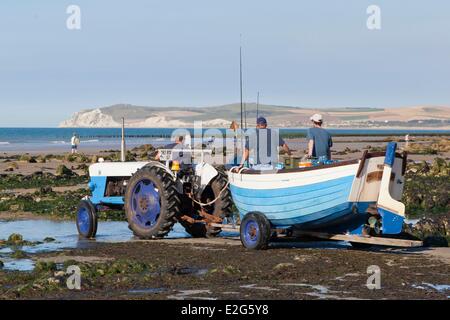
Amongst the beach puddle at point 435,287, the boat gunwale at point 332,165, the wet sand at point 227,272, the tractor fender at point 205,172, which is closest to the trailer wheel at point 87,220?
the wet sand at point 227,272

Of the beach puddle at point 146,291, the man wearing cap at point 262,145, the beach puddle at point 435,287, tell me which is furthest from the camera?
the man wearing cap at point 262,145

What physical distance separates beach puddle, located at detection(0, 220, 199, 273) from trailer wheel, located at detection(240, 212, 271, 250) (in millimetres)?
2121

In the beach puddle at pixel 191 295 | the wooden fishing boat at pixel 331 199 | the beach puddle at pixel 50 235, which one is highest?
the wooden fishing boat at pixel 331 199

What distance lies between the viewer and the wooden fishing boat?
13992mm

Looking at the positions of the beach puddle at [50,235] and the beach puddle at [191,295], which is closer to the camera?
the beach puddle at [191,295]

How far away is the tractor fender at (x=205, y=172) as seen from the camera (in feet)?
56.1

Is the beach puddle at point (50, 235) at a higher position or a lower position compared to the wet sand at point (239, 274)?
lower

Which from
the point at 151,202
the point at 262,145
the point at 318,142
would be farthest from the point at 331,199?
the point at 151,202

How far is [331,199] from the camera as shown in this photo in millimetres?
14078

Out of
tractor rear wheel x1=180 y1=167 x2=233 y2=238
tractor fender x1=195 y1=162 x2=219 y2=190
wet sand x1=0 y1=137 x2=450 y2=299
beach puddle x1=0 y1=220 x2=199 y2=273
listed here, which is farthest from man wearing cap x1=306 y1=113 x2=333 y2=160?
beach puddle x1=0 y1=220 x2=199 y2=273

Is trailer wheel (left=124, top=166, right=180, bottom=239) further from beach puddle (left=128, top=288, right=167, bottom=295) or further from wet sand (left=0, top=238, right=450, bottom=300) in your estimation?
beach puddle (left=128, top=288, right=167, bottom=295)

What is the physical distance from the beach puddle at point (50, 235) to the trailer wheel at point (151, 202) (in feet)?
1.35

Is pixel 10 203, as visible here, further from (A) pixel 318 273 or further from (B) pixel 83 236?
(A) pixel 318 273

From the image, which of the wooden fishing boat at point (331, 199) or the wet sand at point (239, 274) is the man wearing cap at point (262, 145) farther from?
the wet sand at point (239, 274)
